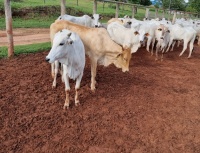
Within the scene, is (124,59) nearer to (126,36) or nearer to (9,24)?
(126,36)

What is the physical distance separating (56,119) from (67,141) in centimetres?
76

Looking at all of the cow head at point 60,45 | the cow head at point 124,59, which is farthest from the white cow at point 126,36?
the cow head at point 60,45

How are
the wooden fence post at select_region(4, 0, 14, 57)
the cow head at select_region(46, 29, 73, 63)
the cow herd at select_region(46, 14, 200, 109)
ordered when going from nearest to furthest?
the cow head at select_region(46, 29, 73, 63) → the cow herd at select_region(46, 14, 200, 109) → the wooden fence post at select_region(4, 0, 14, 57)

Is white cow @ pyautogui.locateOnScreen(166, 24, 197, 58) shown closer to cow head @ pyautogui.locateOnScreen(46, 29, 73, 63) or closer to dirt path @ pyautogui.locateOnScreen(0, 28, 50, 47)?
dirt path @ pyautogui.locateOnScreen(0, 28, 50, 47)

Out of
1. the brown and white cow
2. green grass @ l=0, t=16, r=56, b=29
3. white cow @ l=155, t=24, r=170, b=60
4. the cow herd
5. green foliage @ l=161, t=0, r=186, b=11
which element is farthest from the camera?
green foliage @ l=161, t=0, r=186, b=11

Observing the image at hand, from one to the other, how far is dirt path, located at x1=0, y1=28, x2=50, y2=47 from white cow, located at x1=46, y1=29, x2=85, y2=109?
5.72 meters

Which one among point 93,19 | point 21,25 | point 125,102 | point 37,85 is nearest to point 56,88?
point 37,85

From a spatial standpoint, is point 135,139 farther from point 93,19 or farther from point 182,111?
point 93,19

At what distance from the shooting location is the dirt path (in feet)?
36.6

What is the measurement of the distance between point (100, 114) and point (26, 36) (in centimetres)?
864

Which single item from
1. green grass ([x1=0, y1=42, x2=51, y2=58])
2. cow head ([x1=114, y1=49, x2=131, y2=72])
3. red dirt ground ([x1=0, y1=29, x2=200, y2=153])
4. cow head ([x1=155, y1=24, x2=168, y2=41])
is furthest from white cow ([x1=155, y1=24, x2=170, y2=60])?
green grass ([x1=0, y1=42, x2=51, y2=58])

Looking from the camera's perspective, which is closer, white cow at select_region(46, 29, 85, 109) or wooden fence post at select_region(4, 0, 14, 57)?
white cow at select_region(46, 29, 85, 109)

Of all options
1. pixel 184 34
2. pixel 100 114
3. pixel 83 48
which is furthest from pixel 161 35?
pixel 100 114

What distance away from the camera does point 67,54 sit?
5.30 meters
